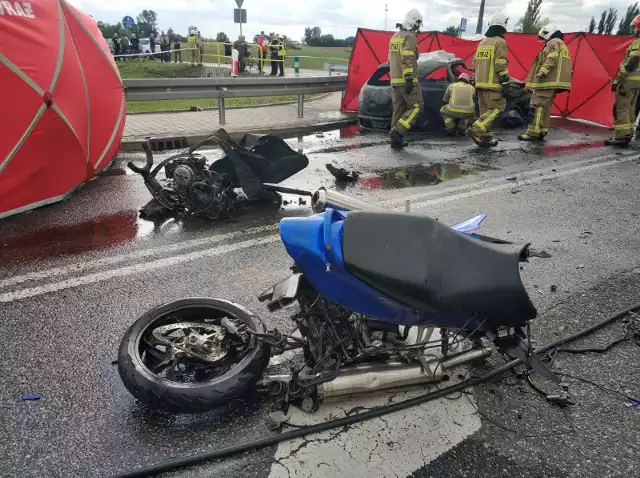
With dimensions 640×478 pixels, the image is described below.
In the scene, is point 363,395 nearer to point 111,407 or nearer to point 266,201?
point 111,407

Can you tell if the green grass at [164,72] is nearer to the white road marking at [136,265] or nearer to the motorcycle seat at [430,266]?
the white road marking at [136,265]

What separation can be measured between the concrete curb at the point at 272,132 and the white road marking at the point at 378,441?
5.70m

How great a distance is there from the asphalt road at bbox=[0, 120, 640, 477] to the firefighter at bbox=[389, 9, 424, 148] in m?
2.75

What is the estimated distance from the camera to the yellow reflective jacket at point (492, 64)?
8945 mm

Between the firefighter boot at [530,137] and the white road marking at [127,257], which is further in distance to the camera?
the firefighter boot at [530,137]

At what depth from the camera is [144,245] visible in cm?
434

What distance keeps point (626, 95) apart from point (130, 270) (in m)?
9.86

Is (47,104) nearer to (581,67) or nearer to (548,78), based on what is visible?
(548,78)

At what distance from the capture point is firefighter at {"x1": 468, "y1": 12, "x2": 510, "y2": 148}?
353 inches

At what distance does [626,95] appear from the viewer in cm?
955

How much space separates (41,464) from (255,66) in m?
32.1

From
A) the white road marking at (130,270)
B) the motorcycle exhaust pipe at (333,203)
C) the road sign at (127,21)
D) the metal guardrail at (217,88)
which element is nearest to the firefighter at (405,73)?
the metal guardrail at (217,88)

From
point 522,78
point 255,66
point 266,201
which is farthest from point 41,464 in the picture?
point 255,66

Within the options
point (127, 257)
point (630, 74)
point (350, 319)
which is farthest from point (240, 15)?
point (350, 319)
